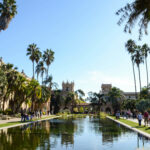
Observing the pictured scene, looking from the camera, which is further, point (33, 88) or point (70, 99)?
point (70, 99)

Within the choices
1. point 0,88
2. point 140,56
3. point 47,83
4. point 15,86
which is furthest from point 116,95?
point 0,88

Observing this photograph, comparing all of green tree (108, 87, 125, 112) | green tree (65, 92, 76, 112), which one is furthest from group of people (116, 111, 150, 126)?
green tree (65, 92, 76, 112)

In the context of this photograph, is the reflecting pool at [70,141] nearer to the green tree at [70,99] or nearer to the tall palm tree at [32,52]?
the tall palm tree at [32,52]

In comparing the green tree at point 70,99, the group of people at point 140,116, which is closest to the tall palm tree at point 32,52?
the group of people at point 140,116

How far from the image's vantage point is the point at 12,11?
1155 inches

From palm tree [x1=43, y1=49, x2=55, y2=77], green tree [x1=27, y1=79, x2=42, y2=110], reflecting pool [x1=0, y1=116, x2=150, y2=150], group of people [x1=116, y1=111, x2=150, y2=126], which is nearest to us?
reflecting pool [x1=0, y1=116, x2=150, y2=150]

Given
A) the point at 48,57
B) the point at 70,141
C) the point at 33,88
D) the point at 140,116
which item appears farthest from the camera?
the point at 48,57

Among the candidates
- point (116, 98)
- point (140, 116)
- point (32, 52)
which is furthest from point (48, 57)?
point (140, 116)

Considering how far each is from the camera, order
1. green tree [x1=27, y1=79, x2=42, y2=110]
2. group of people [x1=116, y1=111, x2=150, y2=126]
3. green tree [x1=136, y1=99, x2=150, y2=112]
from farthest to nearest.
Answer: green tree [x1=27, y1=79, x2=42, y2=110] → green tree [x1=136, y1=99, x2=150, y2=112] → group of people [x1=116, y1=111, x2=150, y2=126]

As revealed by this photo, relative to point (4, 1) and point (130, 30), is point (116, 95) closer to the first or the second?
point (4, 1)

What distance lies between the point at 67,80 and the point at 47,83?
5158 centimetres

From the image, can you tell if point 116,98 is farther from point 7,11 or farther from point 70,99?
point 7,11

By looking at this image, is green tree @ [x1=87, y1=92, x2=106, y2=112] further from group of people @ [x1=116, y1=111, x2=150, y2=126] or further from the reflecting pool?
the reflecting pool

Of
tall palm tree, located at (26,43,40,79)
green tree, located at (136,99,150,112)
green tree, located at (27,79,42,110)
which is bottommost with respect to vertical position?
green tree, located at (136,99,150,112)
